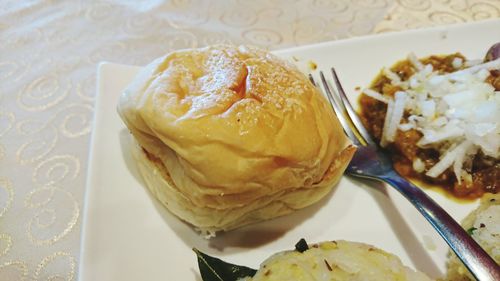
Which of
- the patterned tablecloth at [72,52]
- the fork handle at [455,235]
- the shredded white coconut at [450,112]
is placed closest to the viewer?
the fork handle at [455,235]

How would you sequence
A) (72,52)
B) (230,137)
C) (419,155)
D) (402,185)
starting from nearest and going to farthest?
(230,137) → (402,185) → (419,155) → (72,52)

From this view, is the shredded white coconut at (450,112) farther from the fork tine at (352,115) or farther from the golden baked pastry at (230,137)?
the golden baked pastry at (230,137)

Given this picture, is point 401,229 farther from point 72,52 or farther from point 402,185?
point 72,52

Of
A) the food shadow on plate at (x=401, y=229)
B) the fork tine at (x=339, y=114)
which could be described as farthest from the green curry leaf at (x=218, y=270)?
the fork tine at (x=339, y=114)

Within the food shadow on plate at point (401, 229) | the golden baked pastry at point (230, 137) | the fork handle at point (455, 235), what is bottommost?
the food shadow on plate at point (401, 229)

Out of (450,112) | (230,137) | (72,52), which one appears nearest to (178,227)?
(230,137)

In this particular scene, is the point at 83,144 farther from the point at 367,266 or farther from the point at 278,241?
the point at 367,266

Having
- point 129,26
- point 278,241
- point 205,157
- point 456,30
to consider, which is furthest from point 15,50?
point 456,30

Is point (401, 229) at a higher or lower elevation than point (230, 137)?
lower
